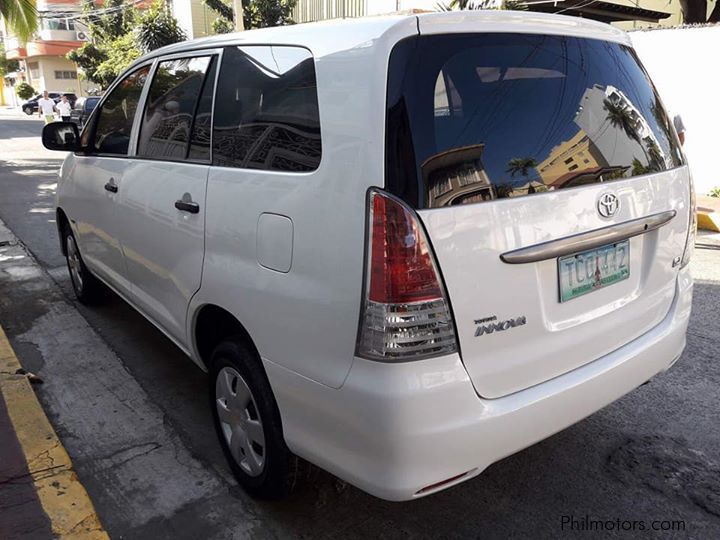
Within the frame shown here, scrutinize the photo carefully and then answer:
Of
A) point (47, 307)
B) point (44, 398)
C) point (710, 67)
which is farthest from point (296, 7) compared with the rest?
point (44, 398)

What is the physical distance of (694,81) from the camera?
908 centimetres

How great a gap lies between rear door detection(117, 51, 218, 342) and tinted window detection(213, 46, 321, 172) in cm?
14

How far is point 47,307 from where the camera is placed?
499cm

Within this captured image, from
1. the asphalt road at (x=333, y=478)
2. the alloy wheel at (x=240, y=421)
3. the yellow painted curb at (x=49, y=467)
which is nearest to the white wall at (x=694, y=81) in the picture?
the asphalt road at (x=333, y=478)

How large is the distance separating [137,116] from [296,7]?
72.0 ft

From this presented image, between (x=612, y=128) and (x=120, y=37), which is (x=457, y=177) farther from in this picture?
(x=120, y=37)

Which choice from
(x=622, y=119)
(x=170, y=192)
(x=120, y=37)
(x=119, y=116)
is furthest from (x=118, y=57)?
(x=622, y=119)

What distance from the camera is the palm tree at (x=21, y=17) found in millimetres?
11367

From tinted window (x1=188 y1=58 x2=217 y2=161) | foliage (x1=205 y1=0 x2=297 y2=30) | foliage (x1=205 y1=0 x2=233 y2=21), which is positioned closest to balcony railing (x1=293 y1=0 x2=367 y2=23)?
foliage (x1=205 y1=0 x2=297 y2=30)

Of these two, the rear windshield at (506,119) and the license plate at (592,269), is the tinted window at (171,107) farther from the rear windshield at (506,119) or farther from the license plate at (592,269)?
the license plate at (592,269)

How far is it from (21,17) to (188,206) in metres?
11.6

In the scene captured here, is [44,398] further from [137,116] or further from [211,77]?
[211,77]

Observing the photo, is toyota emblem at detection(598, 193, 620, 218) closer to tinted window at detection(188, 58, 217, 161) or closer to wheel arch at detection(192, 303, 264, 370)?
wheel arch at detection(192, 303, 264, 370)

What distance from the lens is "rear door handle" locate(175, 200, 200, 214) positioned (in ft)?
8.66
